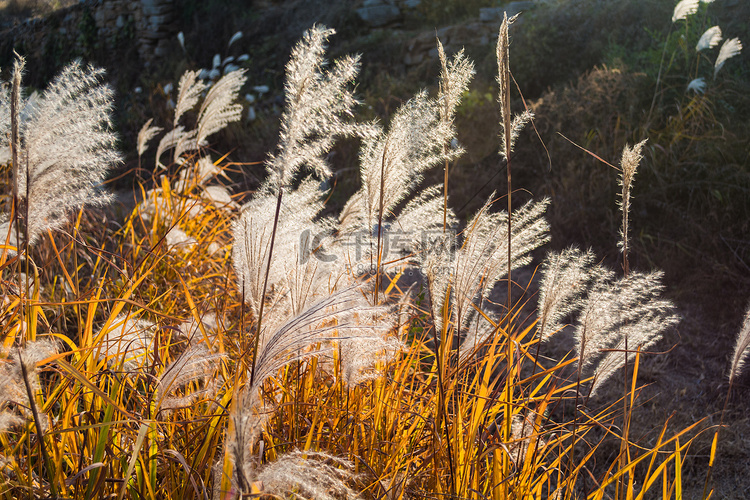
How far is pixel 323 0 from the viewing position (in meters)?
11.0

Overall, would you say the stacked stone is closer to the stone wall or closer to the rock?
the stone wall

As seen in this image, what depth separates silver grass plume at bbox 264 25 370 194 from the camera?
1006 millimetres

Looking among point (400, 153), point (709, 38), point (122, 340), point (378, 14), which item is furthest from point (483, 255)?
point (378, 14)

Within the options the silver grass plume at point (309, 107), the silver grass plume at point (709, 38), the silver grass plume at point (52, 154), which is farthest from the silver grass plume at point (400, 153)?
Answer: the silver grass plume at point (709, 38)

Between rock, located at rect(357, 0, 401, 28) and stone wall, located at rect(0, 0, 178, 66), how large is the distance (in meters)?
4.70

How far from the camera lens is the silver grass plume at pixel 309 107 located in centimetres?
101

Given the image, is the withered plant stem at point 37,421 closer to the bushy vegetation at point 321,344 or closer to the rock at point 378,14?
the bushy vegetation at point 321,344

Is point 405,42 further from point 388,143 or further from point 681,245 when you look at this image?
point 388,143

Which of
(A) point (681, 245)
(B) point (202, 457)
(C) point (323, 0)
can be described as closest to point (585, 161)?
(A) point (681, 245)

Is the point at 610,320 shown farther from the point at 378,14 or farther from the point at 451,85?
the point at 378,14

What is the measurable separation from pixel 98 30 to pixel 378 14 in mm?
7146

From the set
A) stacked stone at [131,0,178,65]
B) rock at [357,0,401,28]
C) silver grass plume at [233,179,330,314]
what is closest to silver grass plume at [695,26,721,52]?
silver grass plume at [233,179,330,314]

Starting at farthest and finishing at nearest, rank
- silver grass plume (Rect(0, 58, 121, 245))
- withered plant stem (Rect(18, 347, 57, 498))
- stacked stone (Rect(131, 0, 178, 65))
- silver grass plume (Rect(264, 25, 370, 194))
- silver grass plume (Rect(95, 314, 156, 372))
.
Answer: stacked stone (Rect(131, 0, 178, 65))
silver grass plume (Rect(95, 314, 156, 372))
silver grass plume (Rect(0, 58, 121, 245))
silver grass plume (Rect(264, 25, 370, 194))
withered plant stem (Rect(18, 347, 57, 498))

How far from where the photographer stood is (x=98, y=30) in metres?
12.3
